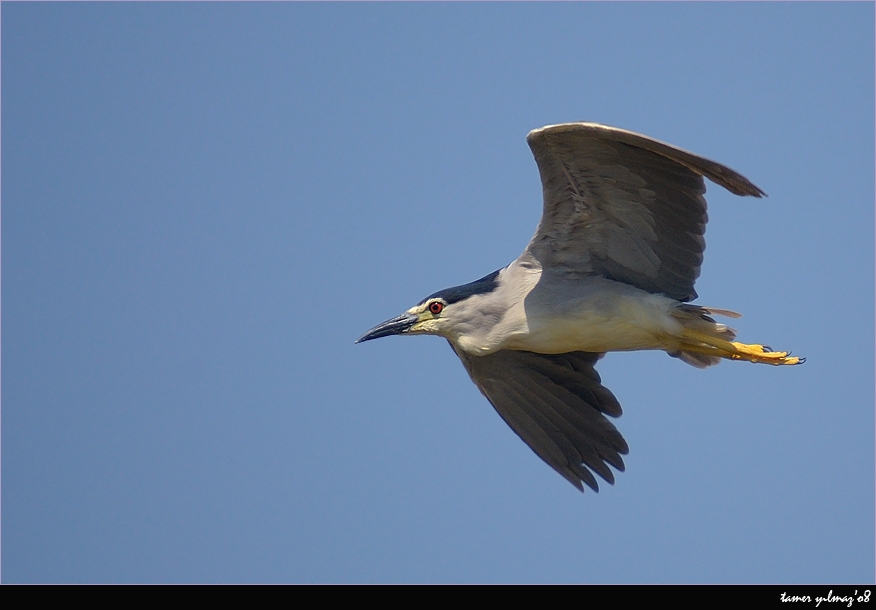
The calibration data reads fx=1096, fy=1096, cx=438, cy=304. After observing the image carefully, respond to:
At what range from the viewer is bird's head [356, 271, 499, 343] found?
825 centimetres

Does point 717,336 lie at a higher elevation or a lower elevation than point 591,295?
lower

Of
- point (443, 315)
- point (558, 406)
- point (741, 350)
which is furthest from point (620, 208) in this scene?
point (558, 406)

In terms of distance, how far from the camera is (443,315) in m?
8.35

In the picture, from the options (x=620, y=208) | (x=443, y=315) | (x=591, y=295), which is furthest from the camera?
(x=443, y=315)

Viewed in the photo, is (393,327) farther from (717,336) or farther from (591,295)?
(717,336)

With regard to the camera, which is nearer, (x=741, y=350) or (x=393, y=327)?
(x=741, y=350)

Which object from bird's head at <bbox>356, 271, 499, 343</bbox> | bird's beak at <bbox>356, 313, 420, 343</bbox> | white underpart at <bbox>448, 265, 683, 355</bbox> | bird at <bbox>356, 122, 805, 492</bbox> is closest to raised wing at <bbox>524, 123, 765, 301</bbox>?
bird at <bbox>356, 122, 805, 492</bbox>

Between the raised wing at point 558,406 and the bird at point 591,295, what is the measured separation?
11 mm

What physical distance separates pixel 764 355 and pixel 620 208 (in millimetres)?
1510

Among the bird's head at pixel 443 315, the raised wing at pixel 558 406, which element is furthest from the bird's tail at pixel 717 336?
the bird's head at pixel 443 315
